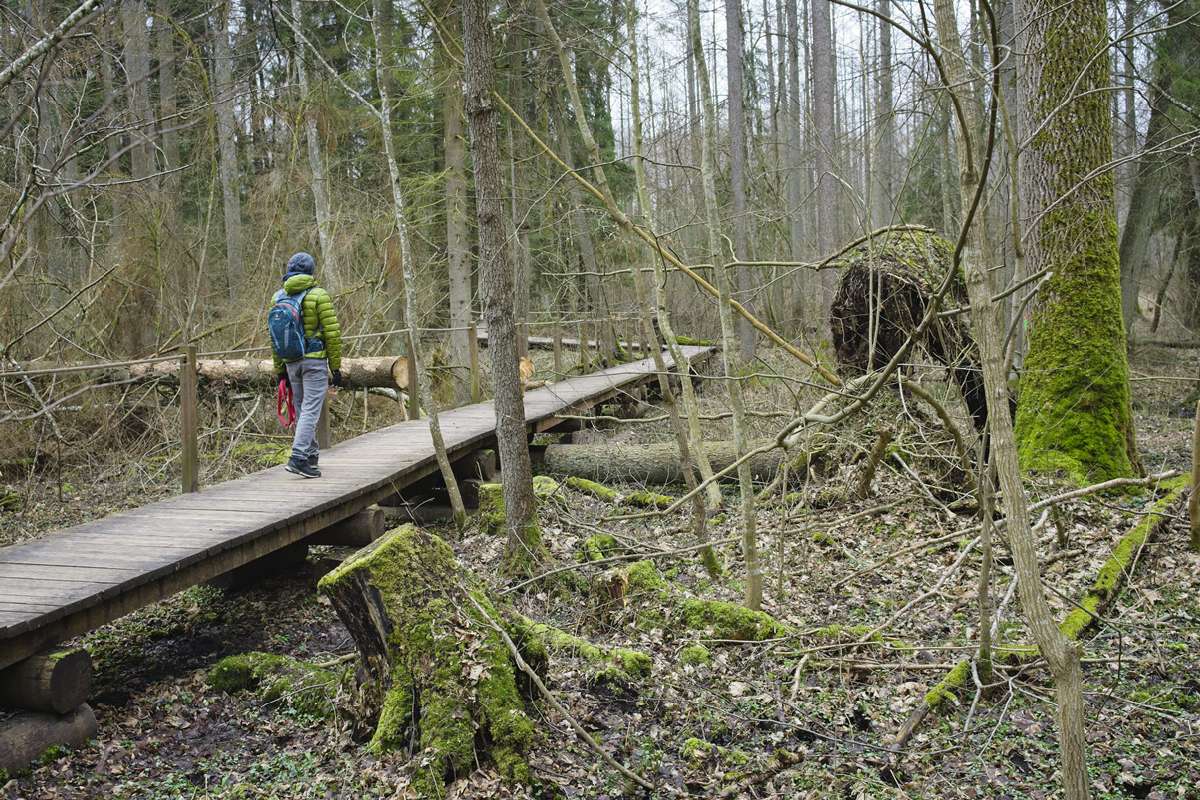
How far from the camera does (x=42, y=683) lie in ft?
14.3

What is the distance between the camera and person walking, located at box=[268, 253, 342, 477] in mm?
7582

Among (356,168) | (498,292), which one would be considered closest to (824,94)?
(356,168)

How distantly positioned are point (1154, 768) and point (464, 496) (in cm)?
714

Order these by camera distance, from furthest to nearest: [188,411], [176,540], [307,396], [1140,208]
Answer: [1140,208] < [307,396] < [188,411] < [176,540]

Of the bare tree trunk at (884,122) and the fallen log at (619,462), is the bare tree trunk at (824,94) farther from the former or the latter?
the fallen log at (619,462)

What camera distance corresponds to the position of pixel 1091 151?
7.03 meters

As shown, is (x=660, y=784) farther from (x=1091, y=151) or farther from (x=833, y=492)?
(x=1091, y=151)

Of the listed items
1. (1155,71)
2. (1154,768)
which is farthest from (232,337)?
(1155,71)

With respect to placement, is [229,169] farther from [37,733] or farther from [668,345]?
[37,733]

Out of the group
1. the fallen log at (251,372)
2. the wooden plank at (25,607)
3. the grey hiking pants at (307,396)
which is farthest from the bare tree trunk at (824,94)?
the wooden plank at (25,607)

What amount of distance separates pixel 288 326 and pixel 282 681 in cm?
343

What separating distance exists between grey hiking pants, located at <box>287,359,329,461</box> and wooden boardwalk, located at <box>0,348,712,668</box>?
0.32 m

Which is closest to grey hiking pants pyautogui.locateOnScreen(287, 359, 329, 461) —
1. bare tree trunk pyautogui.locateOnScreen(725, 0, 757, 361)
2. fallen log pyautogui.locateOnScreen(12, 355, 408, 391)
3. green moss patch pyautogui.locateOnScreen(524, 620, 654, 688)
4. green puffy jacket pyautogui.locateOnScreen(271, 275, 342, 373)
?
green puffy jacket pyautogui.locateOnScreen(271, 275, 342, 373)

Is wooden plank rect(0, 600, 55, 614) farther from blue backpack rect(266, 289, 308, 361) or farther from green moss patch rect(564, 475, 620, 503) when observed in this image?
green moss patch rect(564, 475, 620, 503)
